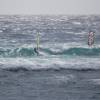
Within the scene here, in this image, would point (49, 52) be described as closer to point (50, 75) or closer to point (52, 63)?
point (52, 63)

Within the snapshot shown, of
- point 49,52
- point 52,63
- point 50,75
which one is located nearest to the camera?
point 50,75

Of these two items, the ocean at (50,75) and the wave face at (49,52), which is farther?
the wave face at (49,52)

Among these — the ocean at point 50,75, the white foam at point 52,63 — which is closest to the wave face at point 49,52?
the ocean at point 50,75

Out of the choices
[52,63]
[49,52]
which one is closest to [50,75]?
[52,63]

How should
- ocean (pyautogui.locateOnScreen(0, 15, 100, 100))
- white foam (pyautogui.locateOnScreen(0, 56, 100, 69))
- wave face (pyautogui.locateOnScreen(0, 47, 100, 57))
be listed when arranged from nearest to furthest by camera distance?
ocean (pyautogui.locateOnScreen(0, 15, 100, 100)) → white foam (pyautogui.locateOnScreen(0, 56, 100, 69)) → wave face (pyautogui.locateOnScreen(0, 47, 100, 57))

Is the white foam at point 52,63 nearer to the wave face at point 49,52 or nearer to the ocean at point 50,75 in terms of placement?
the ocean at point 50,75

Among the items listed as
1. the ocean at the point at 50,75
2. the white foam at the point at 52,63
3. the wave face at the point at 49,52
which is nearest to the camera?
the ocean at the point at 50,75

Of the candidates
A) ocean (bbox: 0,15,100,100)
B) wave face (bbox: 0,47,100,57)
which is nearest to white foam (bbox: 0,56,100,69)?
ocean (bbox: 0,15,100,100)

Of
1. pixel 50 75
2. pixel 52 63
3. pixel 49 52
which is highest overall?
pixel 50 75

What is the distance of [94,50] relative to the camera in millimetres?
31422

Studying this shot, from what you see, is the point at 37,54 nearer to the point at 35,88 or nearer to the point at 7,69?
the point at 7,69

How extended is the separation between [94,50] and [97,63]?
5.99 meters

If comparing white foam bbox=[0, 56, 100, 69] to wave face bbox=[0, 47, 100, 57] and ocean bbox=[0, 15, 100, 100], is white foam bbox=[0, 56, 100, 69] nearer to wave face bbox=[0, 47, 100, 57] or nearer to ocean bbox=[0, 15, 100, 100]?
ocean bbox=[0, 15, 100, 100]

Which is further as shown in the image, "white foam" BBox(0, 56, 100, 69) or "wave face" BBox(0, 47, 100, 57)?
"wave face" BBox(0, 47, 100, 57)
